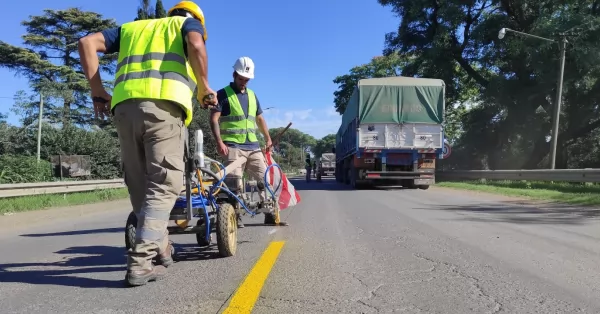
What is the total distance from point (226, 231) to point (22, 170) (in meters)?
16.6

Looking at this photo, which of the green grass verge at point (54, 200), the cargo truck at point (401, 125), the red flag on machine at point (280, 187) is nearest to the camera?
the red flag on machine at point (280, 187)

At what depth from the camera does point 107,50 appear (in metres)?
3.76

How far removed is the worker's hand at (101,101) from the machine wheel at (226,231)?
1359 millimetres

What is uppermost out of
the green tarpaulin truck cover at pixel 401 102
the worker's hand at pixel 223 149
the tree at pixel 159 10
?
the tree at pixel 159 10

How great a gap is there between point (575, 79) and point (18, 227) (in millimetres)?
23102

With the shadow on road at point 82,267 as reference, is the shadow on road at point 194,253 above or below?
above

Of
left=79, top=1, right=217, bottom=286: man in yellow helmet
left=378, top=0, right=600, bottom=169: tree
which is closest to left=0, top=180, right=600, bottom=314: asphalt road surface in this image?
left=79, top=1, right=217, bottom=286: man in yellow helmet

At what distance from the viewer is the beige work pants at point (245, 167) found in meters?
5.88

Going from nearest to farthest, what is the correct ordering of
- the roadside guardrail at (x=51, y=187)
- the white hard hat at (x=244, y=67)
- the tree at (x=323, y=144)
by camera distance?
the white hard hat at (x=244, y=67) → the roadside guardrail at (x=51, y=187) → the tree at (x=323, y=144)

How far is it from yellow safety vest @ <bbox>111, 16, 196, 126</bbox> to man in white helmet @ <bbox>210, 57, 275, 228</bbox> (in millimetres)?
2026

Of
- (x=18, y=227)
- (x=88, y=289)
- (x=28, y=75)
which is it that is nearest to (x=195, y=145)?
(x=88, y=289)

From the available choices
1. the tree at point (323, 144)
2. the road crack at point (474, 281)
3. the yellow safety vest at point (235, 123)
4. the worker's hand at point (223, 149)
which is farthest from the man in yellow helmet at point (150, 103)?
the tree at point (323, 144)

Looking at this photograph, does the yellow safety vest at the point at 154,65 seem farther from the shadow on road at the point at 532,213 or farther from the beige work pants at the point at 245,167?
the shadow on road at the point at 532,213

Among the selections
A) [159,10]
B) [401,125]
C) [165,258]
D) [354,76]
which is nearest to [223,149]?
[165,258]
